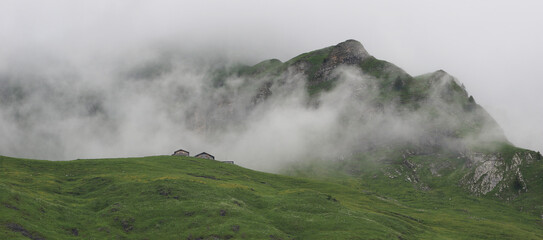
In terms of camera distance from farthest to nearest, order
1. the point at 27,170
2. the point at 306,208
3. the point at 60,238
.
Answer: the point at 27,170, the point at 306,208, the point at 60,238

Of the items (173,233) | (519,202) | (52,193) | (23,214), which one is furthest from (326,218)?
(519,202)

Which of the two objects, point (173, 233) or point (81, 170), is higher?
point (81, 170)

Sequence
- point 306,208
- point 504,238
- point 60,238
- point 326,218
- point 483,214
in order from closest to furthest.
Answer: point 60,238 → point 326,218 → point 306,208 → point 504,238 → point 483,214

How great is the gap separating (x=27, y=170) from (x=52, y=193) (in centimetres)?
4048

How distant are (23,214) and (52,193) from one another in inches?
1206

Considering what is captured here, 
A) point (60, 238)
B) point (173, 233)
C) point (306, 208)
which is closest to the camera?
point (60, 238)

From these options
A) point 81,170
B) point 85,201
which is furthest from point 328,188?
point 85,201

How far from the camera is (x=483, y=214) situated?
177 m

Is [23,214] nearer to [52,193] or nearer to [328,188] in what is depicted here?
[52,193]

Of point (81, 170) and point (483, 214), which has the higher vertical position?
point (81, 170)

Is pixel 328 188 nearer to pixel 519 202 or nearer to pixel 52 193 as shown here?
pixel 519 202

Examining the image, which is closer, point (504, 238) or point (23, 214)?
point (23, 214)

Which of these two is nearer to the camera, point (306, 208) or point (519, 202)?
point (306, 208)

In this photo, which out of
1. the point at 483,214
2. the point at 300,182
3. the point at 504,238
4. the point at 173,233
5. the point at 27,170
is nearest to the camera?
the point at 173,233
